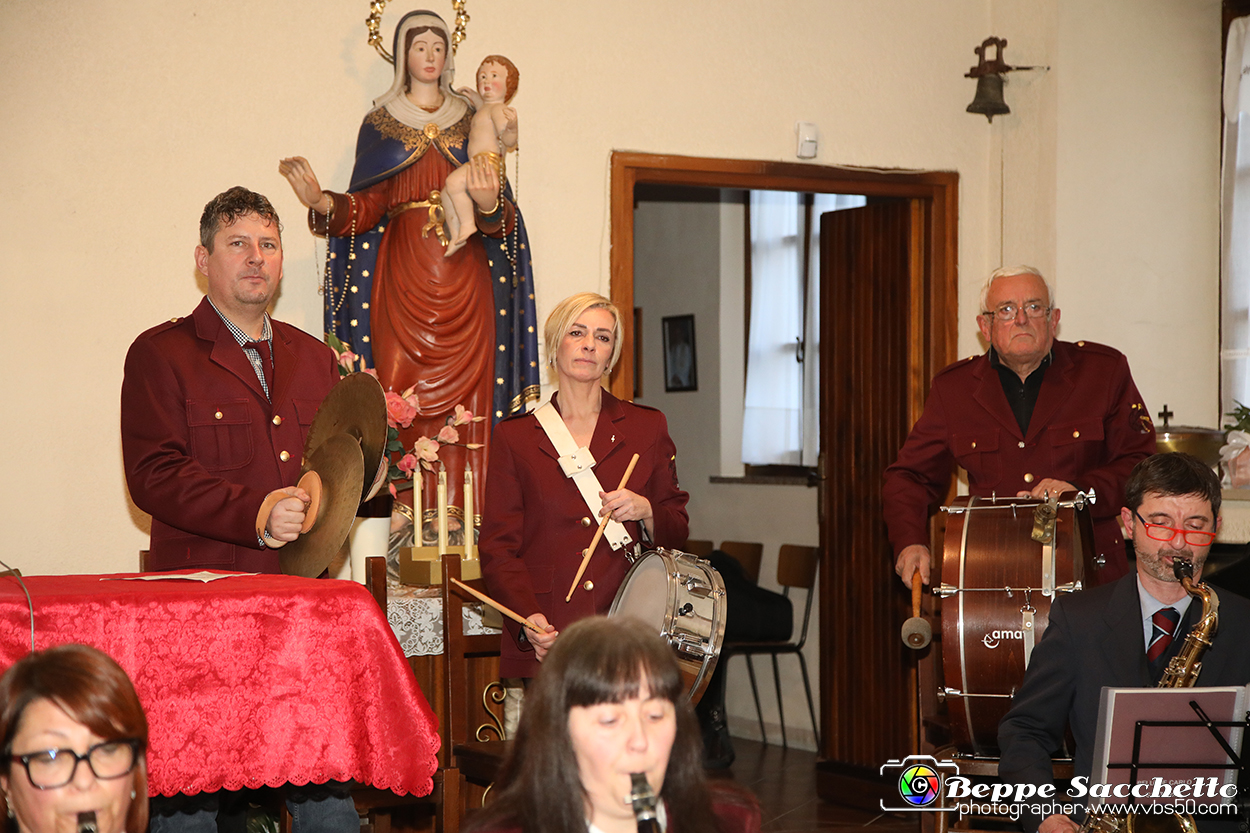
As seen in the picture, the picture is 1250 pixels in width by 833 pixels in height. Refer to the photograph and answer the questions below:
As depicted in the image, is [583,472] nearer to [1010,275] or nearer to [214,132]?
[1010,275]

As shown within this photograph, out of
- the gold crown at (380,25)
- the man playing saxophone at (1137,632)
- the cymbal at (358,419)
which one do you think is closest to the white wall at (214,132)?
the gold crown at (380,25)

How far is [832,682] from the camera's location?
5.88m

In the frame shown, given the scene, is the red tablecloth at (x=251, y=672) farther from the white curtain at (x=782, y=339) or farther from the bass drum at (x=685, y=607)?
the white curtain at (x=782, y=339)

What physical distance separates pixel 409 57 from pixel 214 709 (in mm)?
2692

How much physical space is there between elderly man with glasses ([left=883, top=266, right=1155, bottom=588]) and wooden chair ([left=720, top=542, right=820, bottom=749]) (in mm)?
2601

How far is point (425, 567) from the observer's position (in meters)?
4.11

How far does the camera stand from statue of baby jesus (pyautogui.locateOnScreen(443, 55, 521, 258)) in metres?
4.41

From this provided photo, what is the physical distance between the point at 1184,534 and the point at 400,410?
2.32 meters

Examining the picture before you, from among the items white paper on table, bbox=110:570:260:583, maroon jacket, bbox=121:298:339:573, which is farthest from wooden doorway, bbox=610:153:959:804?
white paper on table, bbox=110:570:260:583

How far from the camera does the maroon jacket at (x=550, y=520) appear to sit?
3.29 m

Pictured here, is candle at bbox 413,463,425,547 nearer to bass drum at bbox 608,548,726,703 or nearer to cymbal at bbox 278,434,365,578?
bass drum at bbox 608,548,726,703

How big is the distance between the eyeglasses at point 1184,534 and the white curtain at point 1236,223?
2.67 metres

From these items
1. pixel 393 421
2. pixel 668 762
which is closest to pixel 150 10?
pixel 393 421

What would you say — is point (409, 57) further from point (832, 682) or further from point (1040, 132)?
point (832, 682)
